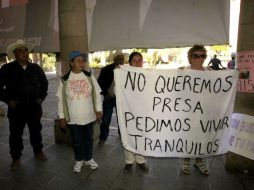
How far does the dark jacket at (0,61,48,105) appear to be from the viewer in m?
4.30

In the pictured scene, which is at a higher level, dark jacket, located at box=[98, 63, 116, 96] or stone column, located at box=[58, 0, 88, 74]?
stone column, located at box=[58, 0, 88, 74]

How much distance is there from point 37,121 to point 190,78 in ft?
8.16

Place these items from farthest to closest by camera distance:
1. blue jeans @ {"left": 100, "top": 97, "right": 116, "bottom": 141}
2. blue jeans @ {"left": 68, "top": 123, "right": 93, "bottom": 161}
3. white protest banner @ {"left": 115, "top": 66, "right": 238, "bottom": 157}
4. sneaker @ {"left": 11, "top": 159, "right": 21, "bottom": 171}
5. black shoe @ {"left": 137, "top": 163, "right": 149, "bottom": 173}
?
1. blue jeans @ {"left": 100, "top": 97, "right": 116, "bottom": 141}
2. sneaker @ {"left": 11, "top": 159, "right": 21, "bottom": 171}
3. black shoe @ {"left": 137, "top": 163, "right": 149, "bottom": 173}
4. blue jeans @ {"left": 68, "top": 123, "right": 93, "bottom": 161}
5. white protest banner @ {"left": 115, "top": 66, "right": 238, "bottom": 157}

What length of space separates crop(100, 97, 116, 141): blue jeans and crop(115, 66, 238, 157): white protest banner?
1677 mm

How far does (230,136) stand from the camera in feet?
13.5

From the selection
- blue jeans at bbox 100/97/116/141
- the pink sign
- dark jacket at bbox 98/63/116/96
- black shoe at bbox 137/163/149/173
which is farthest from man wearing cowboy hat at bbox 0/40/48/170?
the pink sign

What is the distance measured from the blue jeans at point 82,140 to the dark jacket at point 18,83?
35.3 inches

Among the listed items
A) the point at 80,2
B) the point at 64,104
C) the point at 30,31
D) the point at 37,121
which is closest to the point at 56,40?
the point at 30,31

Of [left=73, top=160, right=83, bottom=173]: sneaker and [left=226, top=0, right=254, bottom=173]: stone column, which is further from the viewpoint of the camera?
[left=73, top=160, right=83, bottom=173]: sneaker

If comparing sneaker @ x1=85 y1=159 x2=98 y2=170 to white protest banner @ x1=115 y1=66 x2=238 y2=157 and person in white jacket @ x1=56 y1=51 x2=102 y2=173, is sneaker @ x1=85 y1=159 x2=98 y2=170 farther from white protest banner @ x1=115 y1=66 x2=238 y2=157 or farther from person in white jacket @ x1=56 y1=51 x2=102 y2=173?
white protest banner @ x1=115 y1=66 x2=238 y2=157

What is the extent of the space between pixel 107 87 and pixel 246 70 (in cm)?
236

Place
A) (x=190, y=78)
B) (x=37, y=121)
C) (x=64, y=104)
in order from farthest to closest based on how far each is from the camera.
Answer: (x=37, y=121) → (x=64, y=104) → (x=190, y=78)

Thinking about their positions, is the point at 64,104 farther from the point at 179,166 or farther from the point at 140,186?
the point at 179,166

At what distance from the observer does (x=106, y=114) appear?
5441 millimetres
